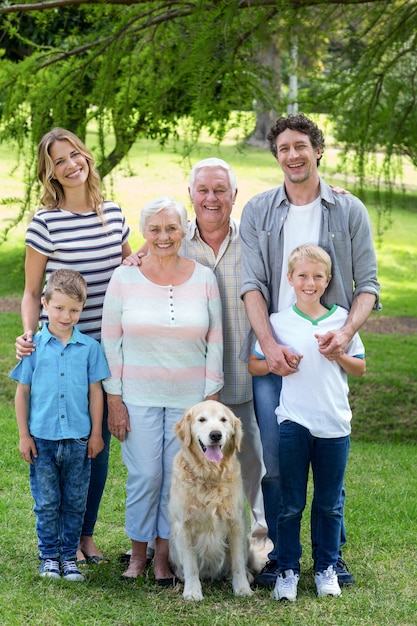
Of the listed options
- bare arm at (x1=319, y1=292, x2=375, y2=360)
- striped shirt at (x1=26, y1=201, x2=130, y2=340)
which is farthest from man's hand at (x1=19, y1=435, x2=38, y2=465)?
bare arm at (x1=319, y1=292, x2=375, y2=360)

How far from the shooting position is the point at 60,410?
4.38m

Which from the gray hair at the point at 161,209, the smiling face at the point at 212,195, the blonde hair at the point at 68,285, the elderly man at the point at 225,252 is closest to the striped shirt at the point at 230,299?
the elderly man at the point at 225,252

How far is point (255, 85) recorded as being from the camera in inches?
236

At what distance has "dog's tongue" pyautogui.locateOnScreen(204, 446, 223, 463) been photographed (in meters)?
4.22

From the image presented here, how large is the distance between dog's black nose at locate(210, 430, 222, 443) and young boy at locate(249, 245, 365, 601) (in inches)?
11.7

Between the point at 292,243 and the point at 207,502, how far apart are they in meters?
1.32

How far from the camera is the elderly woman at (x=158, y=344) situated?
14.4 feet

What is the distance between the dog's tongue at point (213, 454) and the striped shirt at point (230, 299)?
536 mm

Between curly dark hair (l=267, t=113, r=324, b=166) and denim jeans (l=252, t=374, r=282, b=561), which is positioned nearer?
curly dark hair (l=267, t=113, r=324, b=166)

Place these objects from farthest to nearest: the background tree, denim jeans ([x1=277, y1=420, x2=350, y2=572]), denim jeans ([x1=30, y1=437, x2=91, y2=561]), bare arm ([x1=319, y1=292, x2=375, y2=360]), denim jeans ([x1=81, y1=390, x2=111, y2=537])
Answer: the background tree → denim jeans ([x1=81, y1=390, x2=111, y2=537]) → denim jeans ([x1=30, y1=437, x2=91, y2=561]) → denim jeans ([x1=277, y1=420, x2=350, y2=572]) → bare arm ([x1=319, y1=292, x2=375, y2=360])

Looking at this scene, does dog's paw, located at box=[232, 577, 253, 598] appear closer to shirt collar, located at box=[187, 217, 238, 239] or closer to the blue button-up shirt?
the blue button-up shirt

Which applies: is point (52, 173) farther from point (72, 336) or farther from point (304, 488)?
point (304, 488)

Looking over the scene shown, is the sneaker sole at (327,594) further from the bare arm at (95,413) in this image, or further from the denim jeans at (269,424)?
the bare arm at (95,413)

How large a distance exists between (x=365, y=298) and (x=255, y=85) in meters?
2.27
